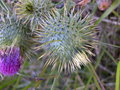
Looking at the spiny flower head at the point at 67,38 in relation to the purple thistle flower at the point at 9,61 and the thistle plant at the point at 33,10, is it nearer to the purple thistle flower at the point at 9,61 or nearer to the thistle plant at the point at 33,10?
the thistle plant at the point at 33,10

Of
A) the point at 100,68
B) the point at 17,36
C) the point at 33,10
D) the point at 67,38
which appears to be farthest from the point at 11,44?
the point at 100,68

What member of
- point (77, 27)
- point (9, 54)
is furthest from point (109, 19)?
point (9, 54)

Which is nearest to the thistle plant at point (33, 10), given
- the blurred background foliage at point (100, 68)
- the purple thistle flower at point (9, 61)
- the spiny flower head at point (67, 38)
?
the spiny flower head at point (67, 38)

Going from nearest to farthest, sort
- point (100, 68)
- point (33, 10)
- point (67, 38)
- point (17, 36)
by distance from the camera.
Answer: point (67, 38), point (33, 10), point (17, 36), point (100, 68)

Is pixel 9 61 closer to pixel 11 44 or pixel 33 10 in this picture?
pixel 11 44

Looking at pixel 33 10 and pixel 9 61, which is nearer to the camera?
pixel 33 10

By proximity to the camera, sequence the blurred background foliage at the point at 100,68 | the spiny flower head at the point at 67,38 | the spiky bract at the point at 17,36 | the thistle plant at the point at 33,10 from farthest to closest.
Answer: the blurred background foliage at the point at 100,68 < the spiky bract at the point at 17,36 < the thistle plant at the point at 33,10 < the spiny flower head at the point at 67,38
